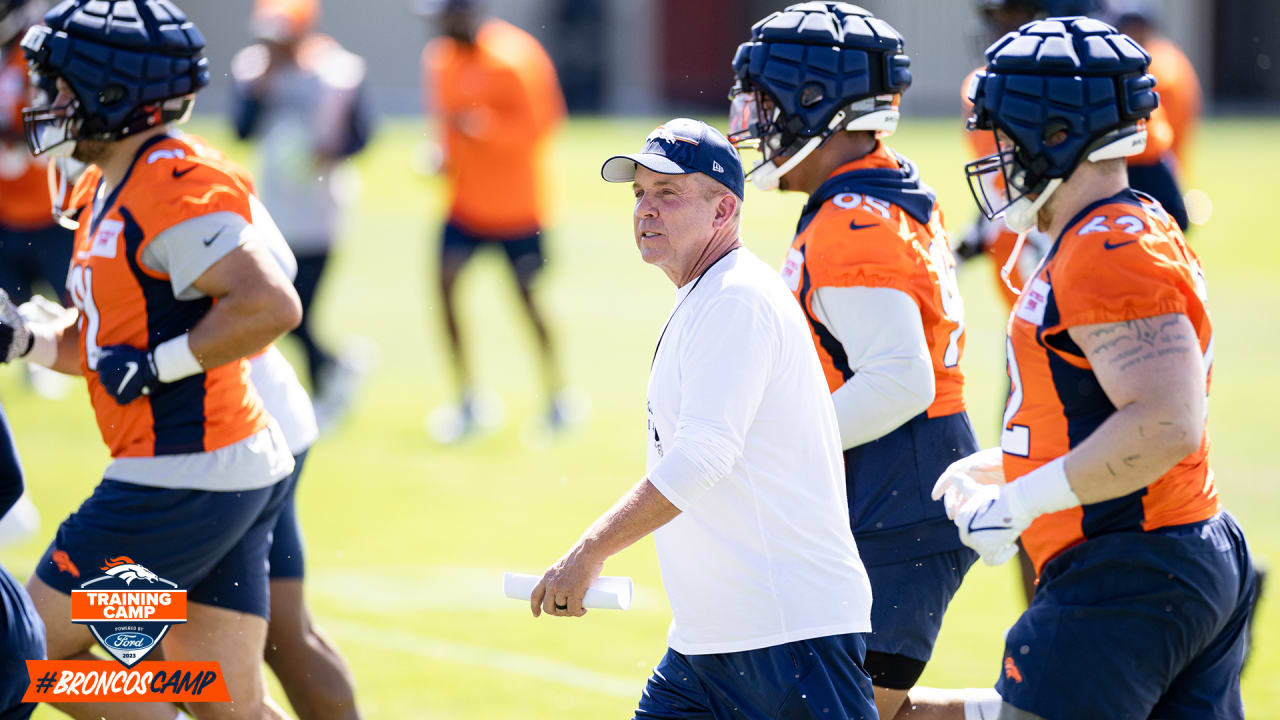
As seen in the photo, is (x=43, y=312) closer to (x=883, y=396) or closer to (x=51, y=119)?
(x=51, y=119)

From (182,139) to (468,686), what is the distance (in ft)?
7.94

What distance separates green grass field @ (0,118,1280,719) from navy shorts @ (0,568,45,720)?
2025 mm

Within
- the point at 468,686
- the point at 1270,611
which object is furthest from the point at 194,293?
the point at 1270,611

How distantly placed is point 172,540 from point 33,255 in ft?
22.3

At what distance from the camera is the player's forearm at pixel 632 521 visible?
3381 millimetres

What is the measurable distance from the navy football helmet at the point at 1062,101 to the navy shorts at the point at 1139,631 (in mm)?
887

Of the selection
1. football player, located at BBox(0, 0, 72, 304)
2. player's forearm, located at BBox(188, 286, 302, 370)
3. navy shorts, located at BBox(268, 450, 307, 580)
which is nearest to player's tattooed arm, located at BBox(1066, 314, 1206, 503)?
player's forearm, located at BBox(188, 286, 302, 370)

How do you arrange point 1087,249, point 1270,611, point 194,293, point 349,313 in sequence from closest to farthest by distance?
point 1087,249, point 194,293, point 1270,611, point 349,313

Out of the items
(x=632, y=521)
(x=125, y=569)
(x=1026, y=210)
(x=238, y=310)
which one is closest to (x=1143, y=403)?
(x=1026, y=210)

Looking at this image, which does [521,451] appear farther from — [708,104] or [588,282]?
[708,104]

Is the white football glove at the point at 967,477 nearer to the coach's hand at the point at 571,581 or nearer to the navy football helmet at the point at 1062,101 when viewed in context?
the navy football helmet at the point at 1062,101

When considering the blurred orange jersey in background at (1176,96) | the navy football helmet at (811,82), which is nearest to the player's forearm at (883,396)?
the navy football helmet at (811,82)

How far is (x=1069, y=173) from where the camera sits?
3.68 metres

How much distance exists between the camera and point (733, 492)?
3494 mm
